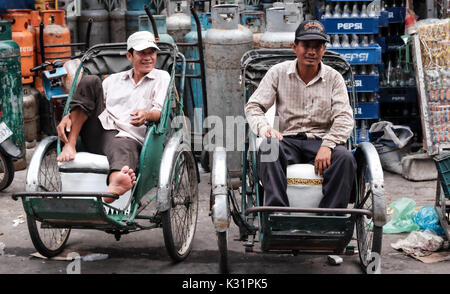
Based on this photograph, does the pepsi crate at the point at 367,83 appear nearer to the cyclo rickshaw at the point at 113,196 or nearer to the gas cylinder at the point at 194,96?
the gas cylinder at the point at 194,96

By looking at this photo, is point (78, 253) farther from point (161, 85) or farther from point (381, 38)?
point (381, 38)

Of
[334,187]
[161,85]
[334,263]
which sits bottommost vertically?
[334,263]

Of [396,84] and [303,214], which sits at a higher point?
[396,84]

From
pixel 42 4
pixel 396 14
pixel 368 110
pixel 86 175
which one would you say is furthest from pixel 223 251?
pixel 42 4

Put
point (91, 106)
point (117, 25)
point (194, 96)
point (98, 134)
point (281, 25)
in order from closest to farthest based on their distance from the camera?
point (91, 106) → point (98, 134) → point (281, 25) → point (194, 96) → point (117, 25)

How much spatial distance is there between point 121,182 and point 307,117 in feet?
4.58

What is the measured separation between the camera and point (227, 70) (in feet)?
23.4

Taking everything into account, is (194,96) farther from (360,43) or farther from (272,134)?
(272,134)

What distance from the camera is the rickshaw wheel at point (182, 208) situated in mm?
5070

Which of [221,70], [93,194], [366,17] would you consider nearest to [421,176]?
[366,17]

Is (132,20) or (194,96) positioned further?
(132,20)

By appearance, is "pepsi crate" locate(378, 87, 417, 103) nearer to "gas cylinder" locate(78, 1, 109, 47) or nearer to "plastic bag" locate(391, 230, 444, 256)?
"plastic bag" locate(391, 230, 444, 256)

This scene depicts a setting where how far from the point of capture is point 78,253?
18.2 ft

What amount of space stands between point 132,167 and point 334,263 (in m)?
1.65
